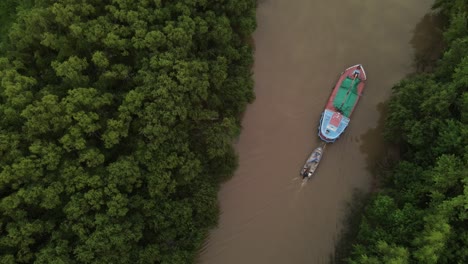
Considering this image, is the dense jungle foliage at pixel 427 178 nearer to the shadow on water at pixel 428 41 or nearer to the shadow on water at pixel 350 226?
the shadow on water at pixel 350 226

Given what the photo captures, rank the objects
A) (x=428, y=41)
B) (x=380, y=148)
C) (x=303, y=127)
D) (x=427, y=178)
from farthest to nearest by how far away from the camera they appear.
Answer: (x=428, y=41) < (x=303, y=127) < (x=380, y=148) < (x=427, y=178)

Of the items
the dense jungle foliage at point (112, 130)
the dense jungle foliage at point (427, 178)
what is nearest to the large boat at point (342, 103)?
Result: the dense jungle foliage at point (427, 178)

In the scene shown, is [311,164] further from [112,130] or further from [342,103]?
[112,130]

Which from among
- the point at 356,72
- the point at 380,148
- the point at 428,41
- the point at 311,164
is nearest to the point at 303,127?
the point at 311,164

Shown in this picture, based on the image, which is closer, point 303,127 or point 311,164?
point 311,164

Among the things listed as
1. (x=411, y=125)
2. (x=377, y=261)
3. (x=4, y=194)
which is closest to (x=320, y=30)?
(x=411, y=125)

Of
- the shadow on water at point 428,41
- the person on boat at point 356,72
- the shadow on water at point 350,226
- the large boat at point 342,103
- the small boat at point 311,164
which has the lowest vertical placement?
the shadow on water at point 350,226

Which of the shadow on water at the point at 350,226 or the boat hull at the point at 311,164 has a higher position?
the boat hull at the point at 311,164

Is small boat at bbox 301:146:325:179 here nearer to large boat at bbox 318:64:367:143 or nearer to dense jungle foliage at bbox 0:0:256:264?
large boat at bbox 318:64:367:143
